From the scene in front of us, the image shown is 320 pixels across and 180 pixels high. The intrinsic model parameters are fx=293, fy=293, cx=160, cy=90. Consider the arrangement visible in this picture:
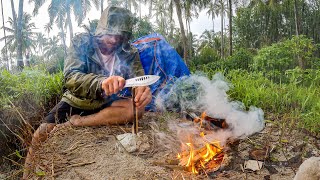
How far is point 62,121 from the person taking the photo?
3125mm

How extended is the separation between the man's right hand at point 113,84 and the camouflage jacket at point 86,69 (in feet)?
1.13

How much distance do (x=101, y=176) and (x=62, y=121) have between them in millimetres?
1183

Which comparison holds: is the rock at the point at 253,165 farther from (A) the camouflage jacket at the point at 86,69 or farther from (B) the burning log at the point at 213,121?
(A) the camouflage jacket at the point at 86,69

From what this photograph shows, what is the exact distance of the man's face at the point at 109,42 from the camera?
9.75ft

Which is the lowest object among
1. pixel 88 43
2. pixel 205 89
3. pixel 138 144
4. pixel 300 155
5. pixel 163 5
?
pixel 300 155

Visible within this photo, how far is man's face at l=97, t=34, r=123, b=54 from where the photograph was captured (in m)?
2.97

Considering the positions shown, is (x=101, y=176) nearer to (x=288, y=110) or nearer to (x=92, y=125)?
(x=92, y=125)

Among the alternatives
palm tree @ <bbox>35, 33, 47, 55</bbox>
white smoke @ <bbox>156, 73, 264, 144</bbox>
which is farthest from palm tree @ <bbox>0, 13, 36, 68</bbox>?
white smoke @ <bbox>156, 73, 264, 144</bbox>

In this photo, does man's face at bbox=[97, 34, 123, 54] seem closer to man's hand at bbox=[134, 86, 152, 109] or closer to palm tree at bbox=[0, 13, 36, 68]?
man's hand at bbox=[134, 86, 152, 109]

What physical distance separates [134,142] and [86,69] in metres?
1.00

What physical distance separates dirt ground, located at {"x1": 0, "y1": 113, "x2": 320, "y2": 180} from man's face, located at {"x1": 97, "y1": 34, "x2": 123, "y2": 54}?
2.67ft

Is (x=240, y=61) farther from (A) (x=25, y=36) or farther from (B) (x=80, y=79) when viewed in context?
(A) (x=25, y=36)

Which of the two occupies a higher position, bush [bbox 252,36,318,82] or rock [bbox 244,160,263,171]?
bush [bbox 252,36,318,82]

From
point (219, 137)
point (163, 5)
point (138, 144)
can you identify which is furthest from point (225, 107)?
point (163, 5)
